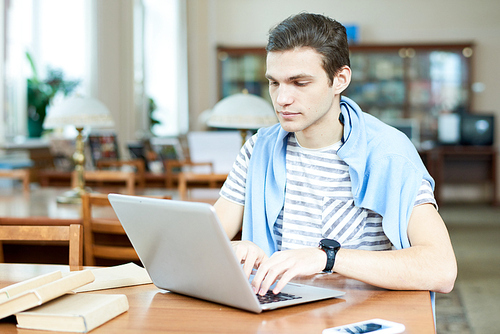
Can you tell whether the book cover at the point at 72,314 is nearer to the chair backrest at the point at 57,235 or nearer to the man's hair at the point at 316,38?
the chair backrest at the point at 57,235

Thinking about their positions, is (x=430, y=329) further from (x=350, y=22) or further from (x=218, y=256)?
(x=350, y=22)

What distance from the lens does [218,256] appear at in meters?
0.92

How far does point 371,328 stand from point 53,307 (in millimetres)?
474

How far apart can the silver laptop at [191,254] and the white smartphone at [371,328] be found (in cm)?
13

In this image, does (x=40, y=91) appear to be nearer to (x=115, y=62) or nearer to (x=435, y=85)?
(x=115, y=62)

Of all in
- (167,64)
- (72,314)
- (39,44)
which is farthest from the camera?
(167,64)

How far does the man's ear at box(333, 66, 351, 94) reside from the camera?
4.42 feet

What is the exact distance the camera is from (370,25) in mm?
9172

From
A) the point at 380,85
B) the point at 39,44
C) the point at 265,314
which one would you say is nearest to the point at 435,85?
the point at 380,85

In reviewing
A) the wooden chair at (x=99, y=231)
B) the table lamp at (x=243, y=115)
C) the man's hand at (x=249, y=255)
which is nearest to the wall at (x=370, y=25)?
the table lamp at (x=243, y=115)

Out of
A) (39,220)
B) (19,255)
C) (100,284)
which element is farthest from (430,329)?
(19,255)

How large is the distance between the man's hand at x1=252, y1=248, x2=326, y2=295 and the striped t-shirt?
301mm

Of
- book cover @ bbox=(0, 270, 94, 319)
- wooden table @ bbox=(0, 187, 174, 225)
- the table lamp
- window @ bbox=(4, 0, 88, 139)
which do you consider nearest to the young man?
book cover @ bbox=(0, 270, 94, 319)

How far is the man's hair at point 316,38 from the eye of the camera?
4.23ft
